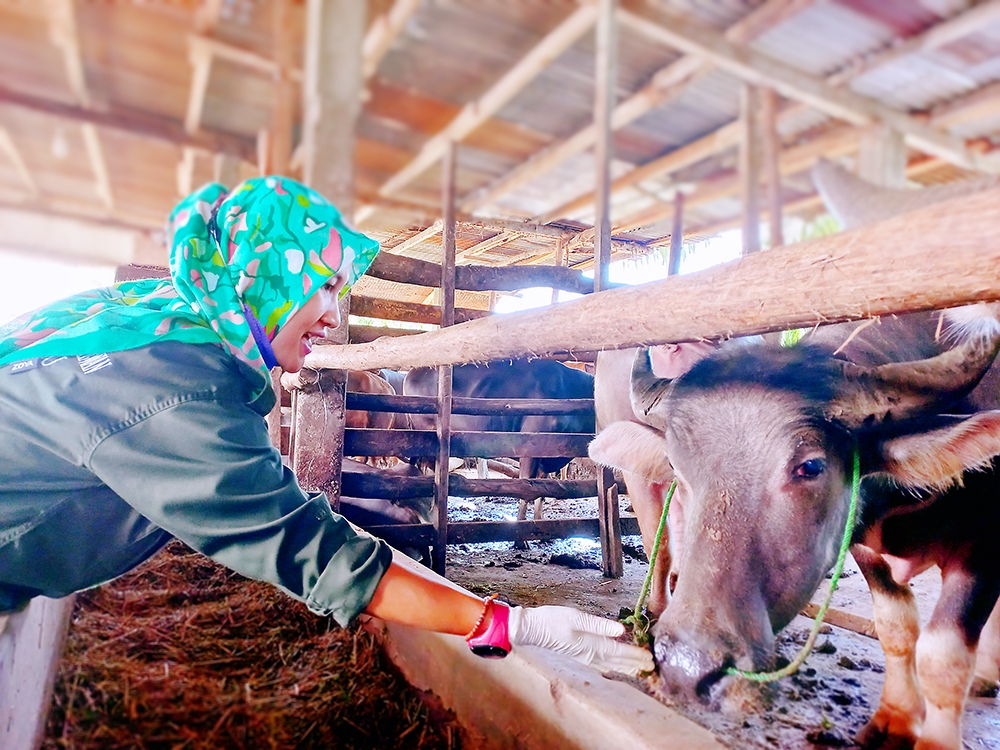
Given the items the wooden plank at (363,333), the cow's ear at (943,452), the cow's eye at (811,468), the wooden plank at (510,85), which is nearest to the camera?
the wooden plank at (510,85)

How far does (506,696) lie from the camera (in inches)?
83.4

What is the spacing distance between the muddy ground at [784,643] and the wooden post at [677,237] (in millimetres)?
1612

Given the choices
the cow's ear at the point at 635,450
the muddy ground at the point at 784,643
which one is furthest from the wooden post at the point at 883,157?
the muddy ground at the point at 784,643

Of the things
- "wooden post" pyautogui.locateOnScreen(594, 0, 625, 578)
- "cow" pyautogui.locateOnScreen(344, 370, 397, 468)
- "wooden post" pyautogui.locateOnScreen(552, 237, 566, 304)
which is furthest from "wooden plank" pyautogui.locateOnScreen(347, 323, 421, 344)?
"wooden post" pyautogui.locateOnScreen(594, 0, 625, 578)

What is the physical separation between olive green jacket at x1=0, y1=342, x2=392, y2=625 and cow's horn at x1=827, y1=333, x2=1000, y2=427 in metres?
1.54

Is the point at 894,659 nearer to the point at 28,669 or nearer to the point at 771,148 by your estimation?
the point at 771,148

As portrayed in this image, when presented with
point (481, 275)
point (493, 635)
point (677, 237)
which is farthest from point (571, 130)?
point (481, 275)

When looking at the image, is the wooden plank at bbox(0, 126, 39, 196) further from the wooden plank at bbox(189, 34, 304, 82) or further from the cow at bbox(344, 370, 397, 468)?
the cow at bbox(344, 370, 397, 468)

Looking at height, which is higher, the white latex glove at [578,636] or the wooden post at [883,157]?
the wooden post at [883,157]

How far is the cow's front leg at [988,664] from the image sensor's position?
2.75 metres

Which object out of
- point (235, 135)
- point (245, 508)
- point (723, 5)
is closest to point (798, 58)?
point (723, 5)

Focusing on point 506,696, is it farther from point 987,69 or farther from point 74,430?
point 987,69

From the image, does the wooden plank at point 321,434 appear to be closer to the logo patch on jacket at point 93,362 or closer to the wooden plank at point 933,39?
the logo patch on jacket at point 93,362

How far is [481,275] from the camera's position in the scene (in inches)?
173
